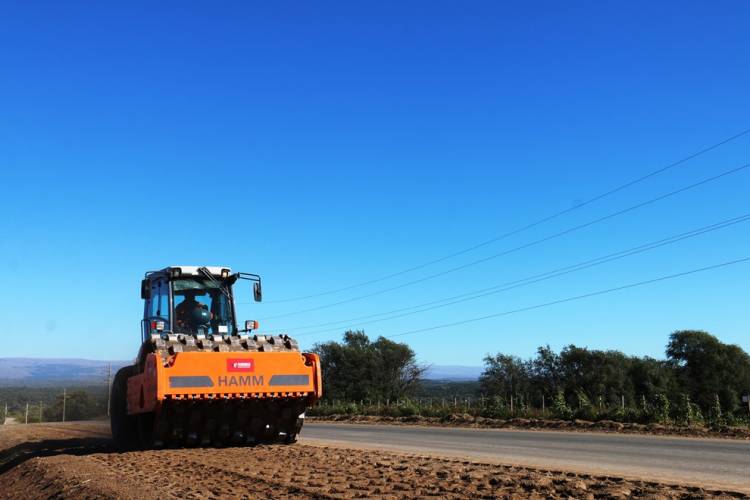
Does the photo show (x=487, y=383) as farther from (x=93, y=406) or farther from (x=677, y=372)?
(x=93, y=406)

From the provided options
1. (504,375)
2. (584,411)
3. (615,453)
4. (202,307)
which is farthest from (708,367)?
(202,307)

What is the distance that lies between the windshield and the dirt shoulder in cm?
1481

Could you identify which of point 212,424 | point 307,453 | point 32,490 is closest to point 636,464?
point 307,453

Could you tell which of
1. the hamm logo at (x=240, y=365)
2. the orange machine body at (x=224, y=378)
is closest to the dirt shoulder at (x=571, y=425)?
the orange machine body at (x=224, y=378)

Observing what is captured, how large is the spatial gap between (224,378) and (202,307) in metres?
2.99

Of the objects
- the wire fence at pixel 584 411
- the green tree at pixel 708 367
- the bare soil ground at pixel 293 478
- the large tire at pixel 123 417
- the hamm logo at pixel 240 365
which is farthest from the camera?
the green tree at pixel 708 367

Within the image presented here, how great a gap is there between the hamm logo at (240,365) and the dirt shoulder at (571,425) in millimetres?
15131

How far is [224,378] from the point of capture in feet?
38.4

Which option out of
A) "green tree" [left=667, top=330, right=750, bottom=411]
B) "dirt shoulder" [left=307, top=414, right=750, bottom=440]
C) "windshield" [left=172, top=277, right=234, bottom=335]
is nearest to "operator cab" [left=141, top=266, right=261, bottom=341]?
"windshield" [left=172, top=277, right=234, bottom=335]

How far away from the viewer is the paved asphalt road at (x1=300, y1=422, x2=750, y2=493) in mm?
11094

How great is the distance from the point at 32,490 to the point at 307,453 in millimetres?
4502

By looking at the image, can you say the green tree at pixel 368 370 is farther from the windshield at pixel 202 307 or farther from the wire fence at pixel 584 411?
the windshield at pixel 202 307

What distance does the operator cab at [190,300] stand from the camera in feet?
45.6

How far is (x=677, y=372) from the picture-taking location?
79812 mm
